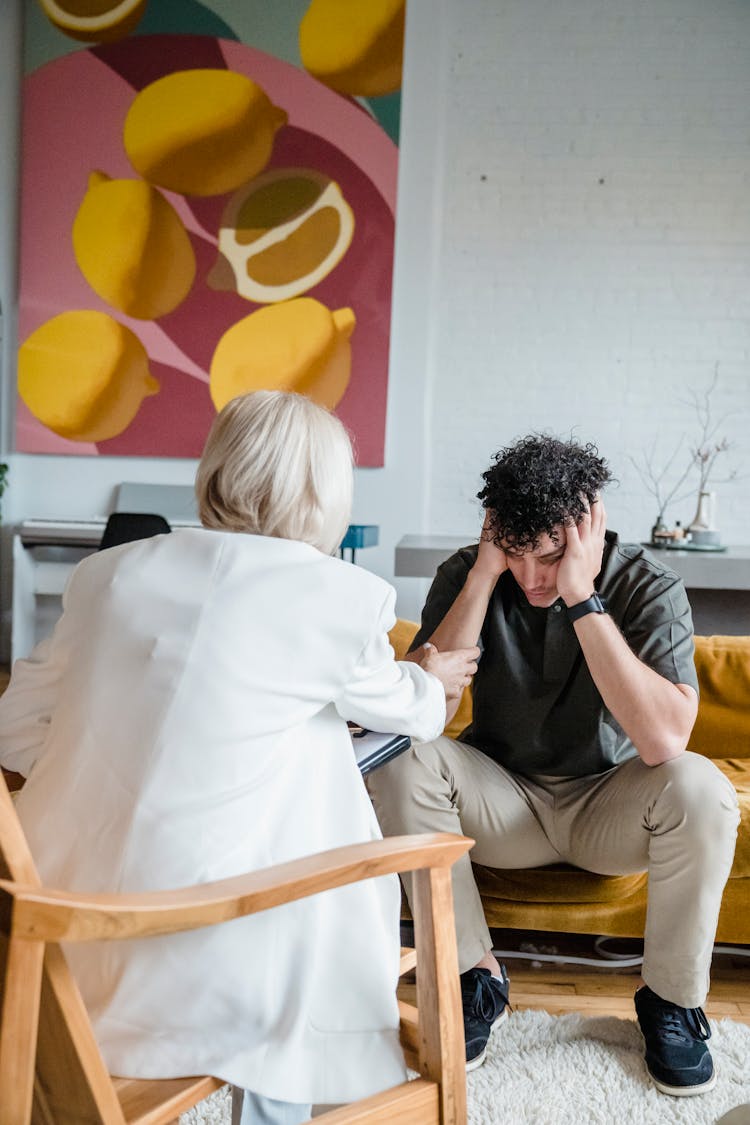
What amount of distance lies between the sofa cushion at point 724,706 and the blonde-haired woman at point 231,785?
1563 mm

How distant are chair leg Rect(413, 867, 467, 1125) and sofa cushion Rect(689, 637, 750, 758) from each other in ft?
5.35

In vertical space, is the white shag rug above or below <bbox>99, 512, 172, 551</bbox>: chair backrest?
below

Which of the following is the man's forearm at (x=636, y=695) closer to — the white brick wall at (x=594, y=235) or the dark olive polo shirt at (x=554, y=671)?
the dark olive polo shirt at (x=554, y=671)

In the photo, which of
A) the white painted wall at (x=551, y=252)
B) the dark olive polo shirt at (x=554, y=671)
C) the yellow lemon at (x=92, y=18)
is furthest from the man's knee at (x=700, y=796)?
the yellow lemon at (x=92, y=18)

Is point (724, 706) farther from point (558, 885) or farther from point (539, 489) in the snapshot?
point (539, 489)

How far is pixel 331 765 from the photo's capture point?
50.2 inches

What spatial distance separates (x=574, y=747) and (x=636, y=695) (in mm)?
271

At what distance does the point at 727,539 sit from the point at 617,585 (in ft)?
12.9

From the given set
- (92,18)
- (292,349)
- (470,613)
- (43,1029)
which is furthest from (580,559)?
(92,18)

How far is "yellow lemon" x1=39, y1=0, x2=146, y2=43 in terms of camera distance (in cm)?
556

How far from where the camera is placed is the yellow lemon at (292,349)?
5.59 m

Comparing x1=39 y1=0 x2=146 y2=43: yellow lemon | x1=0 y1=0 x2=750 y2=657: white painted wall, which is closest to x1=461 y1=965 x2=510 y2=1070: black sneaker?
x1=0 y1=0 x2=750 y2=657: white painted wall

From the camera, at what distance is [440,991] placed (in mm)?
1126

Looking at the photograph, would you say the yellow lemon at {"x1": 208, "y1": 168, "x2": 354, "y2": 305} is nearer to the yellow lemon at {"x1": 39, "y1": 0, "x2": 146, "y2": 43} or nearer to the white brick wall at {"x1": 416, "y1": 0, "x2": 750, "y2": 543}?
the white brick wall at {"x1": 416, "y1": 0, "x2": 750, "y2": 543}
